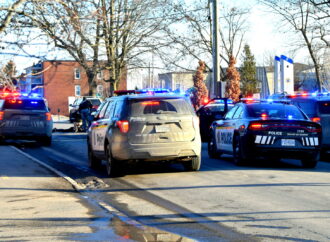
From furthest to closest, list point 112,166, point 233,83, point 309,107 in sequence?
point 233,83 → point 309,107 → point 112,166

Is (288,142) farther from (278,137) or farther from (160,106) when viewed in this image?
(160,106)

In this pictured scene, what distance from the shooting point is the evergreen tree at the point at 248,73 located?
89.9 metres

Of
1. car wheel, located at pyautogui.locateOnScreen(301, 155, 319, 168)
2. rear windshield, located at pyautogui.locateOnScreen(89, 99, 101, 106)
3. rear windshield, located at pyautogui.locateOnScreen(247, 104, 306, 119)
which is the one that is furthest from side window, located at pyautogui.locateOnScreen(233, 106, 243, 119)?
rear windshield, located at pyautogui.locateOnScreen(89, 99, 101, 106)

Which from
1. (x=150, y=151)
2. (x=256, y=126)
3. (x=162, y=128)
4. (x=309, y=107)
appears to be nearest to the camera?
(x=150, y=151)

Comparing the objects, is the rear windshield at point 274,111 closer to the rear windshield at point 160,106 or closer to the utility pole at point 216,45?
the rear windshield at point 160,106

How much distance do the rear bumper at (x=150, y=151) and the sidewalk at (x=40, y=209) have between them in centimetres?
124

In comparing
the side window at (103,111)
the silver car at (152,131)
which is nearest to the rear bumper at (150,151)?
the silver car at (152,131)

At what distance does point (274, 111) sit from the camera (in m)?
15.0

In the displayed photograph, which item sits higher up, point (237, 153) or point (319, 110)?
point (319, 110)

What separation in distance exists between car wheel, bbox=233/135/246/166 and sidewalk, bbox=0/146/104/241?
4.07 meters

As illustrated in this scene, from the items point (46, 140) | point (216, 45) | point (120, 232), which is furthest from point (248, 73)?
point (120, 232)

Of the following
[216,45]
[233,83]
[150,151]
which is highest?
[216,45]

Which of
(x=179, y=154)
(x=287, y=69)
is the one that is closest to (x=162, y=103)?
(x=179, y=154)

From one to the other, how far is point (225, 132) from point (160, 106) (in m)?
3.20
